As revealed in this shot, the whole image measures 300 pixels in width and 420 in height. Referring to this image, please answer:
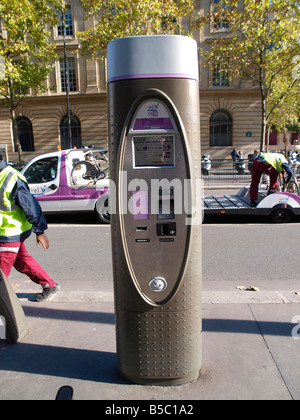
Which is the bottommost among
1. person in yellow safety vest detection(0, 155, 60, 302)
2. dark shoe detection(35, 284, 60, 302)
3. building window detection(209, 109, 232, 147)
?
dark shoe detection(35, 284, 60, 302)

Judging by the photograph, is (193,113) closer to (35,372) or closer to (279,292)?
(35,372)

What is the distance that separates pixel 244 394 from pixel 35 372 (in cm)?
171

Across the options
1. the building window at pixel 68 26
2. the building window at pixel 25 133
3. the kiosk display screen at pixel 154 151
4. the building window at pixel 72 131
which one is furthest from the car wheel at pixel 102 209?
the building window at pixel 68 26

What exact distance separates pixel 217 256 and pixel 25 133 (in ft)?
99.8

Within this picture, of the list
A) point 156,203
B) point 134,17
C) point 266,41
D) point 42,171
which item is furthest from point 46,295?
point 266,41

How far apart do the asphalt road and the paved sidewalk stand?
29.6 inches

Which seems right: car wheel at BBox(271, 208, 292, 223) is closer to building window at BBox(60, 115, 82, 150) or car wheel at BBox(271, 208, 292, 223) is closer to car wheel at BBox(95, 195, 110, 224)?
car wheel at BBox(95, 195, 110, 224)

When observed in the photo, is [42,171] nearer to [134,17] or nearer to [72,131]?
[134,17]

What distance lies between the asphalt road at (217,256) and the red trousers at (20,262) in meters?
0.76

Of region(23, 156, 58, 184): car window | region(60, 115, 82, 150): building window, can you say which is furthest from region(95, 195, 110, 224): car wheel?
region(60, 115, 82, 150): building window

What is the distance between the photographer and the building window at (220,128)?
30922 mm

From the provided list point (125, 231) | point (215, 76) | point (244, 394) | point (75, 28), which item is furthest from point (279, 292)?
point (75, 28)

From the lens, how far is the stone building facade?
30.1 meters

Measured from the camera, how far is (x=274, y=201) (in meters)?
8.27
